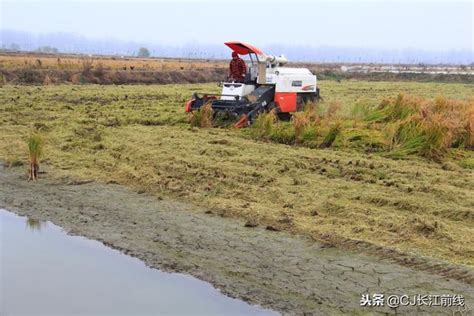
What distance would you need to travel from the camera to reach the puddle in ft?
18.6

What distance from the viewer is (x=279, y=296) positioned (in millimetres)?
5664

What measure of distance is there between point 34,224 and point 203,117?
7.63 metres

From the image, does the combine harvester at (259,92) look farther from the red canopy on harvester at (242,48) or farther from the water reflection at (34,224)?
the water reflection at (34,224)

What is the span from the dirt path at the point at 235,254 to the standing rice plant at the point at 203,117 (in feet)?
19.8

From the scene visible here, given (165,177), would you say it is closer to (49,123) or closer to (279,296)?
(279,296)

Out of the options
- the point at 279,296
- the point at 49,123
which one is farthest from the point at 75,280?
the point at 49,123

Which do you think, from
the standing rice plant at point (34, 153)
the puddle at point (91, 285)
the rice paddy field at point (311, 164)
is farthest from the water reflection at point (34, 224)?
the standing rice plant at point (34, 153)

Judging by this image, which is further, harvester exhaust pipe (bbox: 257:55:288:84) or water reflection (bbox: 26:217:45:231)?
harvester exhaust pipe (bbox: 257:55:288:84)

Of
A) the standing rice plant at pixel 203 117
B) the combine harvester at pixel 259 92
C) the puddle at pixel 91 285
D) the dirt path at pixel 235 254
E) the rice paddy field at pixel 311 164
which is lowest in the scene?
the puddle at pixel 91 285

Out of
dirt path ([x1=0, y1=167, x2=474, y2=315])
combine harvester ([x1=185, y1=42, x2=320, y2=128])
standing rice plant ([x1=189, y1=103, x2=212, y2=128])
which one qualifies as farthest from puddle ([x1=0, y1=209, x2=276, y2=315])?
combine harvester ([x1=185, y1=42, x2=320, y2=128])

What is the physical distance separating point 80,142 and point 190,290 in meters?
7.87

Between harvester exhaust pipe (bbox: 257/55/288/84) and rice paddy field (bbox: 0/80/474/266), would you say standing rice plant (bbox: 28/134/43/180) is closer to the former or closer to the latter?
rice paddy field (bbox: 0/80/474/266)

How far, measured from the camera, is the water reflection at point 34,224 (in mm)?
7969

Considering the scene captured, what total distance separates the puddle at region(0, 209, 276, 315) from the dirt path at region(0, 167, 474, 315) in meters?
0.19
